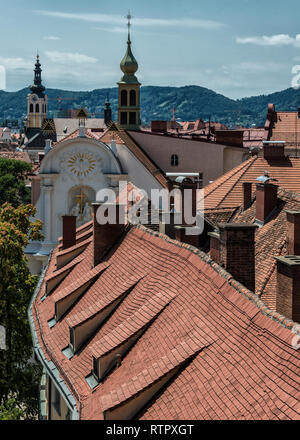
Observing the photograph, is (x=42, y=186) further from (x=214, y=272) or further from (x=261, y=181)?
(x=214, y=272)

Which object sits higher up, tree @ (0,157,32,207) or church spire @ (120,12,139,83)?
church spire @ (120,12,139,83)

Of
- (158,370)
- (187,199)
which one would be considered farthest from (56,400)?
(187,199)

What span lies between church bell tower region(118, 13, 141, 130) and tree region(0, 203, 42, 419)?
30531 millimetres

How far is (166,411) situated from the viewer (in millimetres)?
15156

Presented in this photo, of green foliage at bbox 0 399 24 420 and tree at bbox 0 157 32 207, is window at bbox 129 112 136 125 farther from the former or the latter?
green foliage at bbox 0 399 24 420

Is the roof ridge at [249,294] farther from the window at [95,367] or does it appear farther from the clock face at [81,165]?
the clock face at [81,165]

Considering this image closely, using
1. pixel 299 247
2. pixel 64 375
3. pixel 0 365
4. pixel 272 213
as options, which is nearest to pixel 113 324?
pixel 64 375

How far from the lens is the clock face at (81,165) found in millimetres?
55375

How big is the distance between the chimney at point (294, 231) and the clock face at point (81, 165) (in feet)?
110

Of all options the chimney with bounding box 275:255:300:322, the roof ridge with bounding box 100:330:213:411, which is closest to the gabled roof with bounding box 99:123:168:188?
the chimney with bounding box 275:255:300:322

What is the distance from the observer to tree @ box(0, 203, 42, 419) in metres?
31.7
